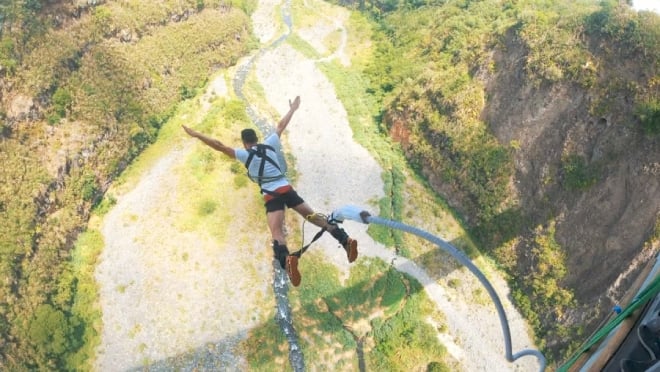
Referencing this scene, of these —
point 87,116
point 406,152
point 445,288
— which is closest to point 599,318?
point 445,288

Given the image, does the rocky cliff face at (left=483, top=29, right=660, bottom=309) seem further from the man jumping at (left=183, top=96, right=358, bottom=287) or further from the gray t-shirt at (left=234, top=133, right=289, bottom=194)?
the gray t-shirt at (left=234, top=133, right=289, bottom=194)

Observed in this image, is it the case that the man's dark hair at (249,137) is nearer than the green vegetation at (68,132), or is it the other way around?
the man's dark hair at (249,137)

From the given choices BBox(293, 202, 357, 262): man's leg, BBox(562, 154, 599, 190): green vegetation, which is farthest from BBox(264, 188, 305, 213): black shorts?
BBox(562, 154, 599, 190): green vegetation

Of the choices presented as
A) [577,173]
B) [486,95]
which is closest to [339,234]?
[577,173]

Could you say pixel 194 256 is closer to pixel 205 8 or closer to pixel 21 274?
pixel 21 274

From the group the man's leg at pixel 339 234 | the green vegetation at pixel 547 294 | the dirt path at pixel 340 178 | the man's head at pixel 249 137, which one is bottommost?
the dirt path at pixel 340 178

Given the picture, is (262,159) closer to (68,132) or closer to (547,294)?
(547,294)

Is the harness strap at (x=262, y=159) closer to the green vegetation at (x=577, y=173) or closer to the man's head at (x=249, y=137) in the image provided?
the man's head at (x=249, y=137)

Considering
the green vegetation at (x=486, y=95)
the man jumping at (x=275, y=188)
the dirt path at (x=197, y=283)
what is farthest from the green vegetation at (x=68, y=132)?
the man jumping at (x=275, y=188)

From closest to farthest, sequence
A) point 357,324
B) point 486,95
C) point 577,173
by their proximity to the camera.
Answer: point 357,324
point 577,173
point 486,95
